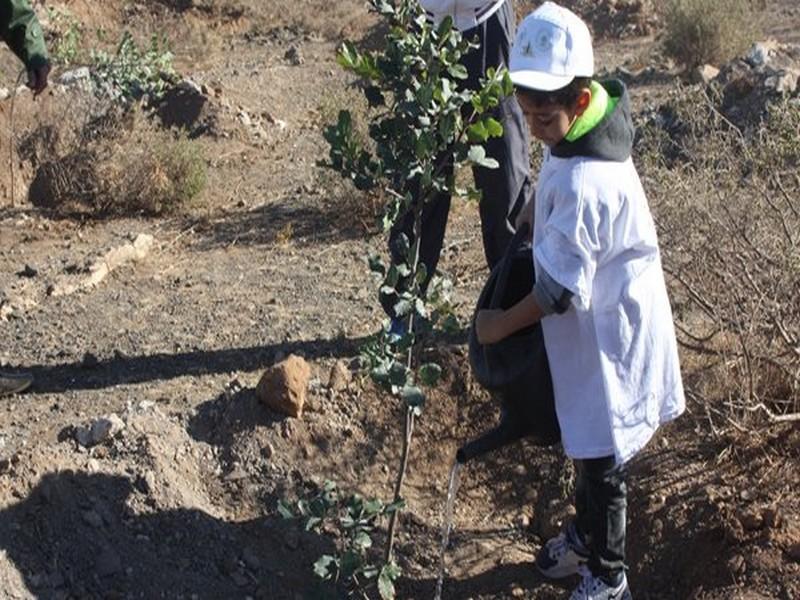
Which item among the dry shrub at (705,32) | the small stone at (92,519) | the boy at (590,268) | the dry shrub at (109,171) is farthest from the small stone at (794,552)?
the dry shrub at (705,32)

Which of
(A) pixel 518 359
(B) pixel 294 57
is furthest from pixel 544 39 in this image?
(B) pixel 294 57

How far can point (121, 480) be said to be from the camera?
3.84 m

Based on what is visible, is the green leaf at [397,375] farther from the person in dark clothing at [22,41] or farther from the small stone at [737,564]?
the person in dark clothing at [22,41]

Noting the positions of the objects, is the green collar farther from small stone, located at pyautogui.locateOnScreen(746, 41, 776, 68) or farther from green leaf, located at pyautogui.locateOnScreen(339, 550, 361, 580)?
small stone, located at pyautogui.locateOnScreen(746, 41, 776, 68)

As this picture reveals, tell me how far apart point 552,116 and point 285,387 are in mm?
1554

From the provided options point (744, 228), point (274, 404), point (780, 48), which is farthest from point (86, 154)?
point (780, 48)

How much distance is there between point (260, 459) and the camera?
409cm

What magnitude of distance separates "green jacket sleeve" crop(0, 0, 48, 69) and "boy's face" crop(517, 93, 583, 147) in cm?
223

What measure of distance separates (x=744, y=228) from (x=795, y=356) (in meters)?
0.44

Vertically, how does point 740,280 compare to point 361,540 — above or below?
above

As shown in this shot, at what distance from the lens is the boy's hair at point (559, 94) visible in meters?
2.89

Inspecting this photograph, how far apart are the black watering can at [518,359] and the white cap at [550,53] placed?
0.46m

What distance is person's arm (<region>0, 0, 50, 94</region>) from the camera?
445cm

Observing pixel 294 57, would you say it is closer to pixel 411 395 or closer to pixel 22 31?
pixel 22 31
